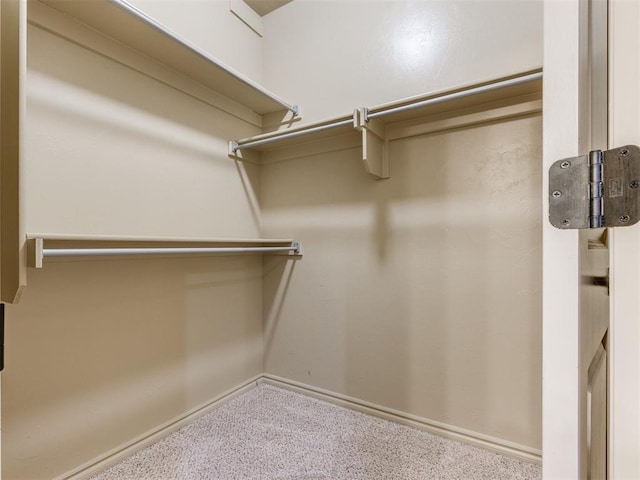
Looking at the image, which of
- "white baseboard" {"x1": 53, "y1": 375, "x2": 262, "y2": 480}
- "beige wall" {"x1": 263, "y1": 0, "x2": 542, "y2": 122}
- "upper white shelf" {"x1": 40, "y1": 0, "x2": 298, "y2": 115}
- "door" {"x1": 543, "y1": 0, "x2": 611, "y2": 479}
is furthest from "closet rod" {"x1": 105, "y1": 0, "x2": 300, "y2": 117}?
"white baseboard" {"x1": 53, "y1": 375, "x2": 262, "y2": 480}

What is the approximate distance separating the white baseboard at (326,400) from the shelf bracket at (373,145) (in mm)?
1205

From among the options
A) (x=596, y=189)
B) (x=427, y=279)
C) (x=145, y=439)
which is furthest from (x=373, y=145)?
(x=145, y=439)

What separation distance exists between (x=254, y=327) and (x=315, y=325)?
41 centimetres

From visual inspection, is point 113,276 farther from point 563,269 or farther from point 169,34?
point 563,269

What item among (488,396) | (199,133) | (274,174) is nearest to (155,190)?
(199,133)

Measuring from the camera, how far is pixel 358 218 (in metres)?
1.69

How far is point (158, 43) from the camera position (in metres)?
1.29

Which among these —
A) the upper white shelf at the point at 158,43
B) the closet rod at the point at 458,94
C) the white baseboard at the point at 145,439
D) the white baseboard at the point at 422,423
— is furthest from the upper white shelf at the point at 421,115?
the white baseboard at the point at 145,439

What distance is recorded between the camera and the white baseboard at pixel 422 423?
131 cm

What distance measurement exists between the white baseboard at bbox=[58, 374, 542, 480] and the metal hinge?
54.8 inches

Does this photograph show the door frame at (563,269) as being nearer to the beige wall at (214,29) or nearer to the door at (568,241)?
the door at (568,241)

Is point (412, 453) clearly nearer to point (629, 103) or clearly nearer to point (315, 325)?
point (315, 325)

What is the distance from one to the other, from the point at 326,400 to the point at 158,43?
6.28 feet

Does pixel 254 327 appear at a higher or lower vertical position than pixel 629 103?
lower
